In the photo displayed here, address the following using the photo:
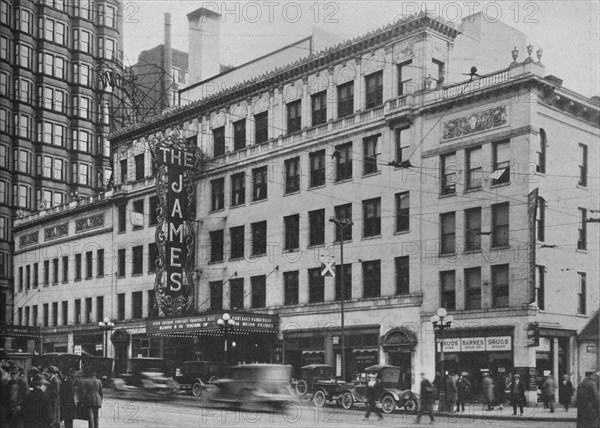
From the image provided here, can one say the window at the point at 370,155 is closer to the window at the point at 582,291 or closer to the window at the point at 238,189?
the window at the point at 238,189

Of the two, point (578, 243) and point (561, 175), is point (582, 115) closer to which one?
point (561, 175)

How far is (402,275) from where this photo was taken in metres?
36.4

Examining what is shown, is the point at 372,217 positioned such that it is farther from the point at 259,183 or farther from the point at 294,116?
the point at 259,183

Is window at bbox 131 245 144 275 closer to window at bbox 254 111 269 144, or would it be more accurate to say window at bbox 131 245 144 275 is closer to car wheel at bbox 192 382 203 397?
window at bbox 254 111 269 144

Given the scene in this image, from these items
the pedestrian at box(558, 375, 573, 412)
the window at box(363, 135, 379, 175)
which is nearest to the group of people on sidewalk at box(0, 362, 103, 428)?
the pedestrian at box(558, 375, 573, 412)

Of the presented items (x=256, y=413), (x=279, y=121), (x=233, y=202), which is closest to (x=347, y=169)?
(x=279, y=121)

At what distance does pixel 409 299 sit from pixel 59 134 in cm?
1641

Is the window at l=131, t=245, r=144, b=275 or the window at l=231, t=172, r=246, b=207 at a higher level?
the window at l=231, t=172, r=246, b=207

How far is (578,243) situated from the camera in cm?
3195

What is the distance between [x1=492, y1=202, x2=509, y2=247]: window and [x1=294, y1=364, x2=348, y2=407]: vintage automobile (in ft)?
27.6

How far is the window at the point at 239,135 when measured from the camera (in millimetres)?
44750

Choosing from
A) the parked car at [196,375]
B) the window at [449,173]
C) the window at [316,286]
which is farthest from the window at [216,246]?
the window at [449,173]

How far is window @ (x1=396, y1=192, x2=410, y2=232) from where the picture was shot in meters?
36.3

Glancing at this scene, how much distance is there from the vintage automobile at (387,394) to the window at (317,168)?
38.0 feet
